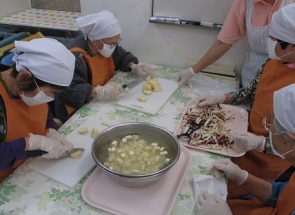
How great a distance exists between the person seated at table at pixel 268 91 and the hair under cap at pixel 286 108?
0.37m

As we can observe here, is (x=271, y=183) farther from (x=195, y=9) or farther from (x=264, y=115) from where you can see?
(x=195, y=9)

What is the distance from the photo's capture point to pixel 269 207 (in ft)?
4.21

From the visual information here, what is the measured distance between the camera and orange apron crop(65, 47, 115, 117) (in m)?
1.74

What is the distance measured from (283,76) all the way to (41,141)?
124 centimetres

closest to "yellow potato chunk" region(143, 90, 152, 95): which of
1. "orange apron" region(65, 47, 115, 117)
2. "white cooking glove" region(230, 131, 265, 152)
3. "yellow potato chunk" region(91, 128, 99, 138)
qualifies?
"orange apron" region(65, 47, 115, 117)

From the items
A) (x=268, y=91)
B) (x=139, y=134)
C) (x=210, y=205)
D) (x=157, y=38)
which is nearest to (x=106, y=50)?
(x=157, y=38)

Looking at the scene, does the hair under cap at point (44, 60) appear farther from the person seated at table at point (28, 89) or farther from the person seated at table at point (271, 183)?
the person seated at table at point (271, 183)

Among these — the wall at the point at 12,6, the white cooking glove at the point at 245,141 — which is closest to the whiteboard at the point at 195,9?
the white cooking glove at the point at 245,141

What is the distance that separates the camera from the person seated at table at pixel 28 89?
104 centimetres

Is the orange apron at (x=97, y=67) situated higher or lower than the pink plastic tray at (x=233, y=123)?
higher

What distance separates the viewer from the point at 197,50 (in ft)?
6.80

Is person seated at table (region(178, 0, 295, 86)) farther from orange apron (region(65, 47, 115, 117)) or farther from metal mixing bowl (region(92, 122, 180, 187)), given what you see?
metal mixing bowl (region(92, 122, 180, 187))

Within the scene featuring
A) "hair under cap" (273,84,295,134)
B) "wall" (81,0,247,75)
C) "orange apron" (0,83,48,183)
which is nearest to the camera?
"hair under cap" (273,84,295,134)

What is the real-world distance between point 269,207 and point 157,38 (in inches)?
55.8
